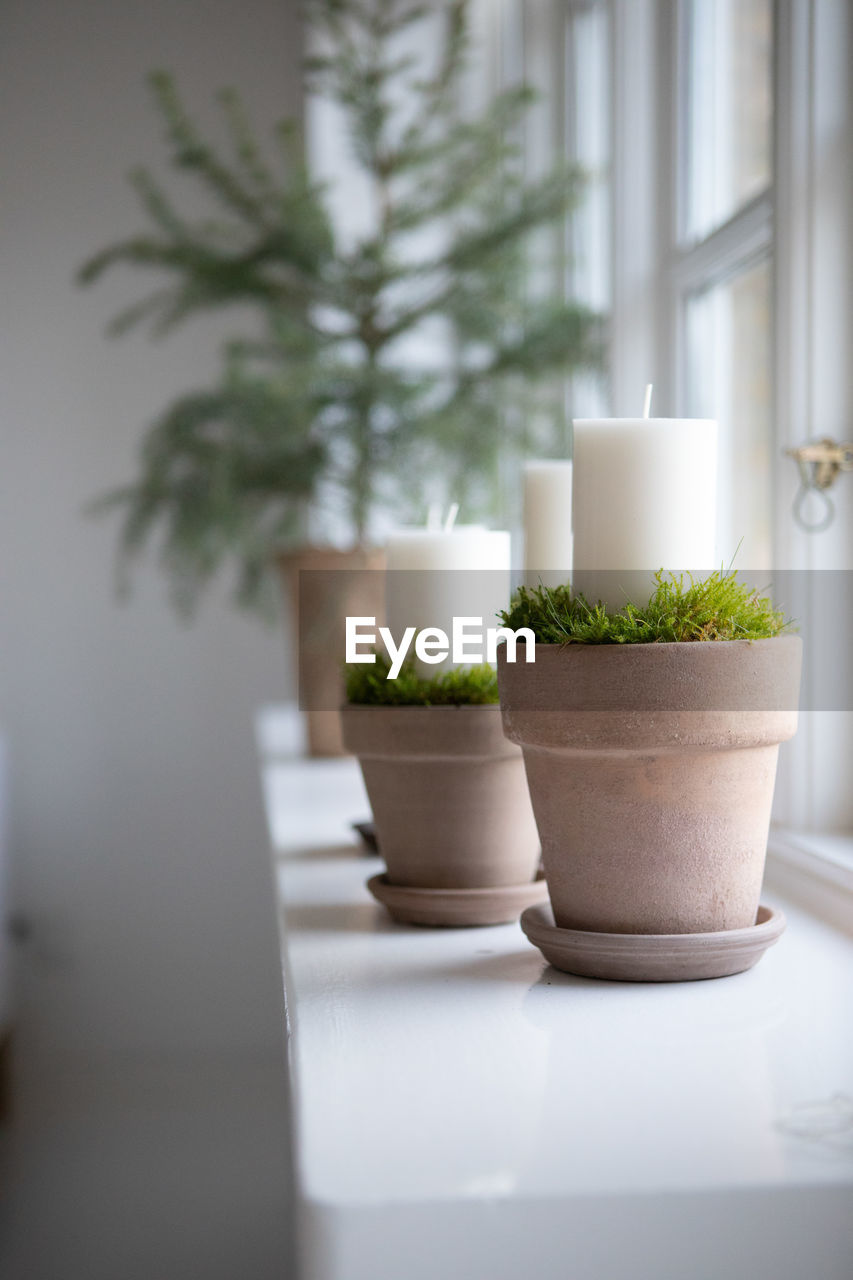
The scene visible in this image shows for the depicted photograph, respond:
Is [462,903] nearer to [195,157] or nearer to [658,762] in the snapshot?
[658,762]

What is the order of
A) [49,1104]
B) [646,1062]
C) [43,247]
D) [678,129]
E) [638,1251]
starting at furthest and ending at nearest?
[43,247]
[49,1104]
[678,129]
[646,1062]
[638,1251]

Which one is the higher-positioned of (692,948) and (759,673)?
(759,673)

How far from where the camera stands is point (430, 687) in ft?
2.62

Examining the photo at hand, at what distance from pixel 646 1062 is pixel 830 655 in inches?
20.4

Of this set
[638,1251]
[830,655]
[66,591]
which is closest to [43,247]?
[66,591]

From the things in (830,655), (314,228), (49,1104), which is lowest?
(49,1104)

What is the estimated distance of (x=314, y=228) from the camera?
5.77ft

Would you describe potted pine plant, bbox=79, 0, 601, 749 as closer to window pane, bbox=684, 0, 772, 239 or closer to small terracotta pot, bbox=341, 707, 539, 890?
window pane, bbox=684, 0, 772, 239

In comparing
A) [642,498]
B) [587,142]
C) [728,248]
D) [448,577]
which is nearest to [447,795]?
[448,577]

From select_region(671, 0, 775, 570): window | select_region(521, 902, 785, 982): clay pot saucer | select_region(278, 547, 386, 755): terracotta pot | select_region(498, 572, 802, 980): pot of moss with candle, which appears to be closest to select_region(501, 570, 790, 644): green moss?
select_region(498, 572, 802, 980): pot of moss with candle

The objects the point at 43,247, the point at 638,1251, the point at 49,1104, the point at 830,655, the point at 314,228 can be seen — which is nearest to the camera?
the point at 638,1251

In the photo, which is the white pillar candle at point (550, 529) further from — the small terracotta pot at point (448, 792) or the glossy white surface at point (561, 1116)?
the glossy white surface at point (561, 1116)

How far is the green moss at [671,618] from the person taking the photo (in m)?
0.61

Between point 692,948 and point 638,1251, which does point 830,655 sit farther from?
point 638,1251
